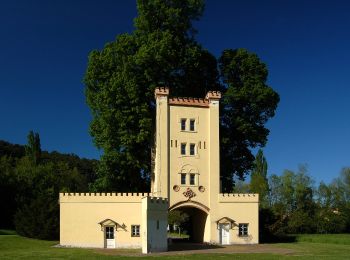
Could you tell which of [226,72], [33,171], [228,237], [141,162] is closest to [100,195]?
[141,162]

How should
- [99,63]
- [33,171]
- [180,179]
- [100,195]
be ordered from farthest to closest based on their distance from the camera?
1. [33,171]
2. [99,63]
3. [180,179]
4. [100,195]

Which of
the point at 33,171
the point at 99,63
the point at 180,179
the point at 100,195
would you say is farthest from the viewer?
the point at 33,171

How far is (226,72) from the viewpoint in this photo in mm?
47031

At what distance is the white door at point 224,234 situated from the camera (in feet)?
131

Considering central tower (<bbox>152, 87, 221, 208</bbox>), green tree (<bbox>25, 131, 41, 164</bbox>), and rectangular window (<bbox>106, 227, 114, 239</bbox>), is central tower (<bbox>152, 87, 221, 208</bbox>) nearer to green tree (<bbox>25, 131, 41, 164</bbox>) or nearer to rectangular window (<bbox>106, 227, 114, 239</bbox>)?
rectangular window (<bbox>106, 227, 114, 239</bbox>)

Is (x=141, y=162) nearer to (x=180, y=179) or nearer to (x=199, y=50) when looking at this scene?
(x=180, y=179)

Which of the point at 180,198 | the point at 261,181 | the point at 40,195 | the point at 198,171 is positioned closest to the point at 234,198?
the point at 198,171

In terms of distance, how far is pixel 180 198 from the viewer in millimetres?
40188

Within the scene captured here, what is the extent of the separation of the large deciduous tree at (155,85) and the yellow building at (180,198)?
2.37 metres

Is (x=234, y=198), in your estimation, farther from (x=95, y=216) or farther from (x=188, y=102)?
(x=95, y=216)

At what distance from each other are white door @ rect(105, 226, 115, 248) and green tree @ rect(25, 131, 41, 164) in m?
36.2

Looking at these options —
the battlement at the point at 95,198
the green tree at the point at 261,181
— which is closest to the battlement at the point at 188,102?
the battlement at the point at 95,198

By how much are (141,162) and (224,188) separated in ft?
26.4

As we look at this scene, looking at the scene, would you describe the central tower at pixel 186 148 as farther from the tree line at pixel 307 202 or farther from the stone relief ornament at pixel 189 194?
the tree line at pixel 307 202
